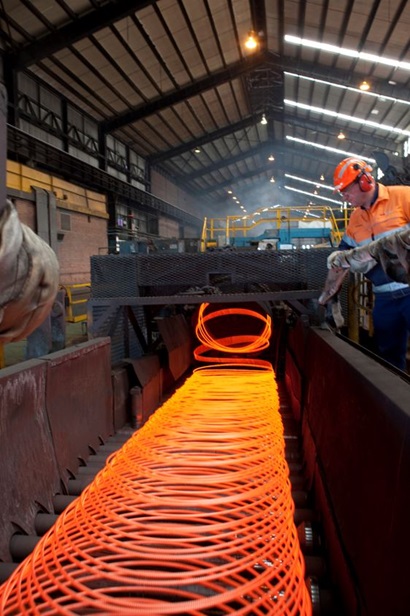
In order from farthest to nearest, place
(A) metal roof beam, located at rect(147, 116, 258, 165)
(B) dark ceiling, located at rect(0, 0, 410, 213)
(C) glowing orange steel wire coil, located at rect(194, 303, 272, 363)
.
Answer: (A) metal roof beam, located at rect(147, 116, 258, 165) → (B) dark ceiling, located at rect(0, 0, 410, 213) → (C) glowing orange steel wire coil, located at rect(194, 303, 272, 363)

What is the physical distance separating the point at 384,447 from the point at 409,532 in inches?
12.2

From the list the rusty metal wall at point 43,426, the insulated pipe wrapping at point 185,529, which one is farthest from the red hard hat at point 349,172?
the rusty metal wall at point 43,426

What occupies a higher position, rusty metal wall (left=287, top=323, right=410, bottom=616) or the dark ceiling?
the dark ceiling

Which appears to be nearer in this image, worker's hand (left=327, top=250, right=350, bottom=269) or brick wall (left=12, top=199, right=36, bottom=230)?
worker's hand (left=327, top=250, right=350, bottom=269)

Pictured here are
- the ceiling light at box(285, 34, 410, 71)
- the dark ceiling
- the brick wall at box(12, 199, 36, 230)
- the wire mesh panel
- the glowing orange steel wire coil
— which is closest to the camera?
the wire mesh panel

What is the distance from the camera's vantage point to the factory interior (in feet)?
4.92

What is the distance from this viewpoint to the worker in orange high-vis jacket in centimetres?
331

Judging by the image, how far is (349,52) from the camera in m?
15.2

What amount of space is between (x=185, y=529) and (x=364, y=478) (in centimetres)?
75

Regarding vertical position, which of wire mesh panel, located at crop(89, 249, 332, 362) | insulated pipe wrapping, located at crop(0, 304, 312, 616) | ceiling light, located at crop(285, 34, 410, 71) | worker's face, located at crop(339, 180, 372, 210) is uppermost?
ceiling light, located at crop(285, 34, 410, 71)

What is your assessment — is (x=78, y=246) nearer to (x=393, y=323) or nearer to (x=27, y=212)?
(x=27, y=212)

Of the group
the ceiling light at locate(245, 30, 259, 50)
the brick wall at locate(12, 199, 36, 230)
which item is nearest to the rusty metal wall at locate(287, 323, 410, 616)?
the brick wall at locate(12, 199, 36, 230)

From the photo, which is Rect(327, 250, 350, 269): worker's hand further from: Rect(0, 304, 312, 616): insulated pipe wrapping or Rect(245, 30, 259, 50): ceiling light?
Rect(245, 30, 259, 50): ceiling light

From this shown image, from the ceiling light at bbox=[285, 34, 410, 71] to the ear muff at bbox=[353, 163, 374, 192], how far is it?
14.2m
